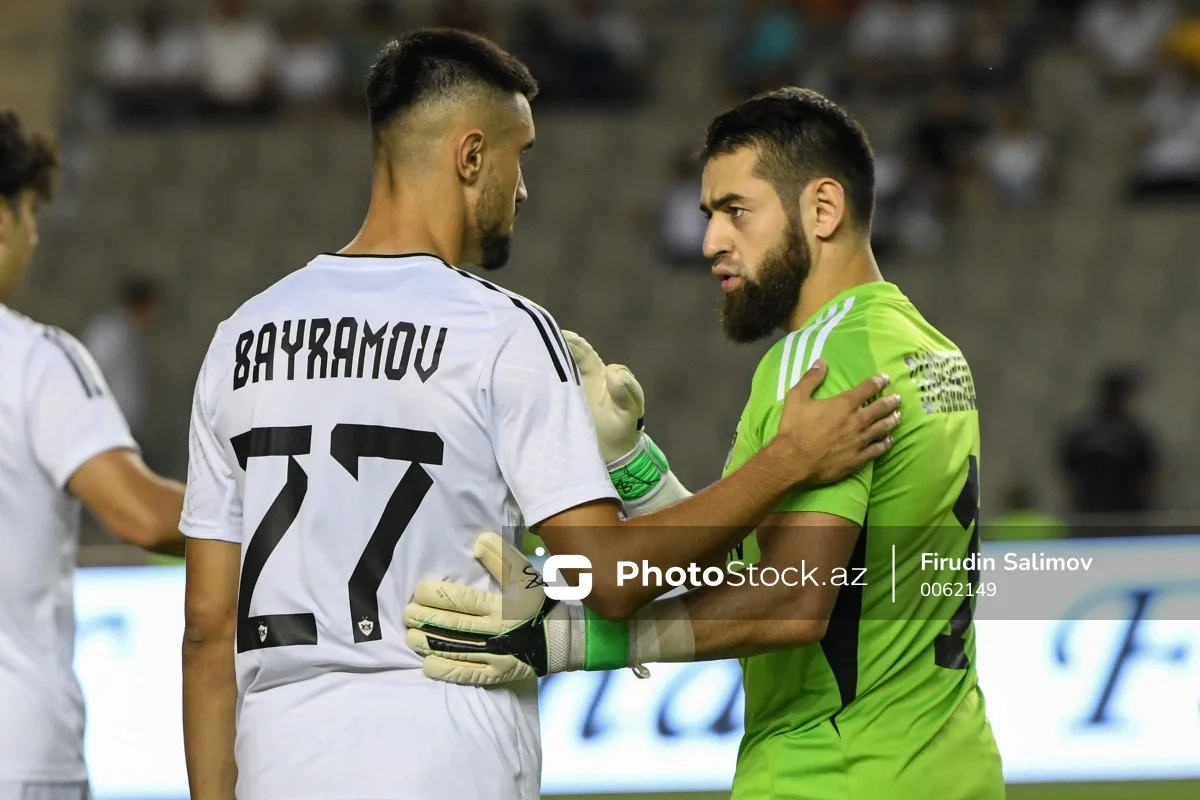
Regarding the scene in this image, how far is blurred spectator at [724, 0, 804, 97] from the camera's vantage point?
1490 centimetres

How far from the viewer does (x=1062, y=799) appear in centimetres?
695

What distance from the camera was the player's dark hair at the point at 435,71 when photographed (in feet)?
10.6

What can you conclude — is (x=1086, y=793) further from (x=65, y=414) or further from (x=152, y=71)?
(x=152, y=71)

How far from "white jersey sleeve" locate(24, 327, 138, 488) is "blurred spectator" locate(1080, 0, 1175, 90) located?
1269cm

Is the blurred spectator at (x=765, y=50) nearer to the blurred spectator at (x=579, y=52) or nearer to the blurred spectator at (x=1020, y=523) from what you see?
the blurred spectator at (x=579, y=52)

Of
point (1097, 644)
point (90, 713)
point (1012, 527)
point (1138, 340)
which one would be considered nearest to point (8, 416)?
point (90, 713)

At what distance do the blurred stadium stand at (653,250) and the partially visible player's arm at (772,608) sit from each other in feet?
30.0

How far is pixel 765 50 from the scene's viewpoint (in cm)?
1502

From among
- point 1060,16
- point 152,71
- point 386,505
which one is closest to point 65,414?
point 386,505

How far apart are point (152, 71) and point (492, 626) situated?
13.5m

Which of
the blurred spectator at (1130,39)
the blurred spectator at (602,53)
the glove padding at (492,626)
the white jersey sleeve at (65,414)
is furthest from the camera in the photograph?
the blurred spectator at (602,53)

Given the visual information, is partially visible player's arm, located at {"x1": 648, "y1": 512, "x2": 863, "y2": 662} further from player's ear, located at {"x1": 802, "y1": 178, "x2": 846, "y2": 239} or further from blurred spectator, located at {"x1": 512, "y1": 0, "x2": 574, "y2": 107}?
blurred spectator, located at {"x1": 512, "y1": 0, "x2": 574, "y2": 107}

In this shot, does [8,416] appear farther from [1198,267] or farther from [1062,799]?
[1198,267]

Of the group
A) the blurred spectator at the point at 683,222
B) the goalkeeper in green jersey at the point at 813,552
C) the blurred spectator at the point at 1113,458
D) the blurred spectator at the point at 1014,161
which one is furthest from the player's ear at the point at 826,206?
the blurred spectator at the point at 1014,161
